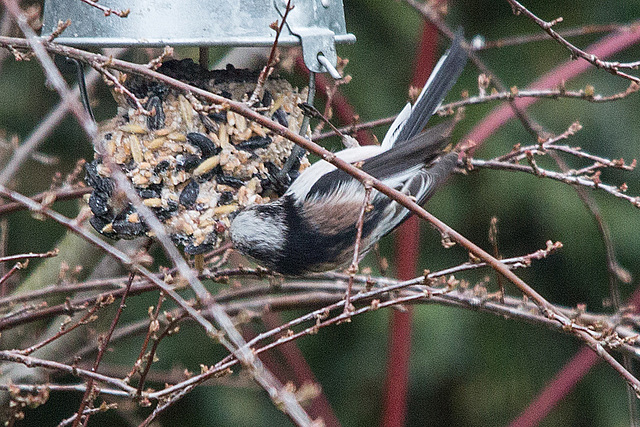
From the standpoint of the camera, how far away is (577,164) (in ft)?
12.8

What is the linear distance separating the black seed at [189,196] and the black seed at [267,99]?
26 centimetres

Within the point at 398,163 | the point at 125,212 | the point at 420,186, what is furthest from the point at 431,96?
the point at 125,212

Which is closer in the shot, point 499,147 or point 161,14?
point 161,14

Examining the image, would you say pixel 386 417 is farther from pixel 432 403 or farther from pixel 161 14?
pixel 432 403

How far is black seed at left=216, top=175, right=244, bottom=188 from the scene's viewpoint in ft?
5.55

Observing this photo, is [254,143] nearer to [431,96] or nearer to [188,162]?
[188,162]

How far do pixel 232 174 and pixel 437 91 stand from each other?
1.90 ft

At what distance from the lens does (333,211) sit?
176cm

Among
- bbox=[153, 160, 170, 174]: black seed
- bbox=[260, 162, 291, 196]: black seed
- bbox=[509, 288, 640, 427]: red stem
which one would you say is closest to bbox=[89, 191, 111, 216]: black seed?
bbox=[153, 160, 170, 174]: black seed

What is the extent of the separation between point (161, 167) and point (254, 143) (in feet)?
0.69

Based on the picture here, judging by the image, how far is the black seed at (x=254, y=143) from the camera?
1.71m

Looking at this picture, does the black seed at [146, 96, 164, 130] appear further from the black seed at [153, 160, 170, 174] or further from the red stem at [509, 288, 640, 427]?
the red stem at [509, 288, 640, 427]

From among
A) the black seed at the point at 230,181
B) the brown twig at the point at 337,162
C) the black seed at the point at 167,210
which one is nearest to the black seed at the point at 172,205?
the black seed at the point at 167,210

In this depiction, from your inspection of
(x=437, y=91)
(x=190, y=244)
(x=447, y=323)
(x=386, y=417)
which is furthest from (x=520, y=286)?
(x=447, y=323)
